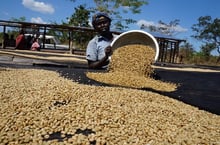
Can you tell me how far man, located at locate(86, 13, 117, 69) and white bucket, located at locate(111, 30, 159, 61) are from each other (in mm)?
135

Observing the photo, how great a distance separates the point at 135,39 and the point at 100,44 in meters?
0.58

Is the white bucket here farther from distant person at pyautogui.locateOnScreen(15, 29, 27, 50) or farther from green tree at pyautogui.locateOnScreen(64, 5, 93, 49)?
green tree at pyautogui.locateOnScreen(64, 5, 93, 49)

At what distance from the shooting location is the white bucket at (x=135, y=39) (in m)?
4.08

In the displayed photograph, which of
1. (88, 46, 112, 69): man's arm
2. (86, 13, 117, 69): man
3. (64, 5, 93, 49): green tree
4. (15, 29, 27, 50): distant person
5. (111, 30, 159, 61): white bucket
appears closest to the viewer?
(88, 46, 112, 69): man's arm

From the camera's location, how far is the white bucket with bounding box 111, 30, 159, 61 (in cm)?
408

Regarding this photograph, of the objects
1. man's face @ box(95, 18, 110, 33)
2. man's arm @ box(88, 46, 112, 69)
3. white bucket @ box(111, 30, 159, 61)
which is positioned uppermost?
man's face @ box(95, 18, 110, 33)

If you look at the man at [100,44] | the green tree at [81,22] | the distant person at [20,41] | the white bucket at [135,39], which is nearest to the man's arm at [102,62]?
the man at [100,44]

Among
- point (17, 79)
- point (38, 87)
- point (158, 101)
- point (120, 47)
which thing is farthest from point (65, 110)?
point (120, 47)

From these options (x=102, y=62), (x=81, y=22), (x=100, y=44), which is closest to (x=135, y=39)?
(x=100, y=44)

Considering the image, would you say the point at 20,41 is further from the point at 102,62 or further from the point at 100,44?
the point at 102,62

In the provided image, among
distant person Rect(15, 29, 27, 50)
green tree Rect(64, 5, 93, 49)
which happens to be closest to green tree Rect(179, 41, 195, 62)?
green tree Rect(64, 5, 93, 49)

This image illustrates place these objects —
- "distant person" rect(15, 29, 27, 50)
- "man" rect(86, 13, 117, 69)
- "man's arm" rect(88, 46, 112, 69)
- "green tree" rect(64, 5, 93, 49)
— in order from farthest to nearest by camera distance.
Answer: "green tree" rect(64, 5, 93, 49), "distant person" rect(15, 29, 27, 50), "man" rect(86, 13, 117, 69), "man's arm" rect(88, 46, 112, 69)

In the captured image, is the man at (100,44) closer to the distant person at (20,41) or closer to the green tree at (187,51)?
the distant person at (20,41)

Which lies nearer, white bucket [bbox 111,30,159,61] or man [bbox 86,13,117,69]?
man [bbox 86,13,117,69]
